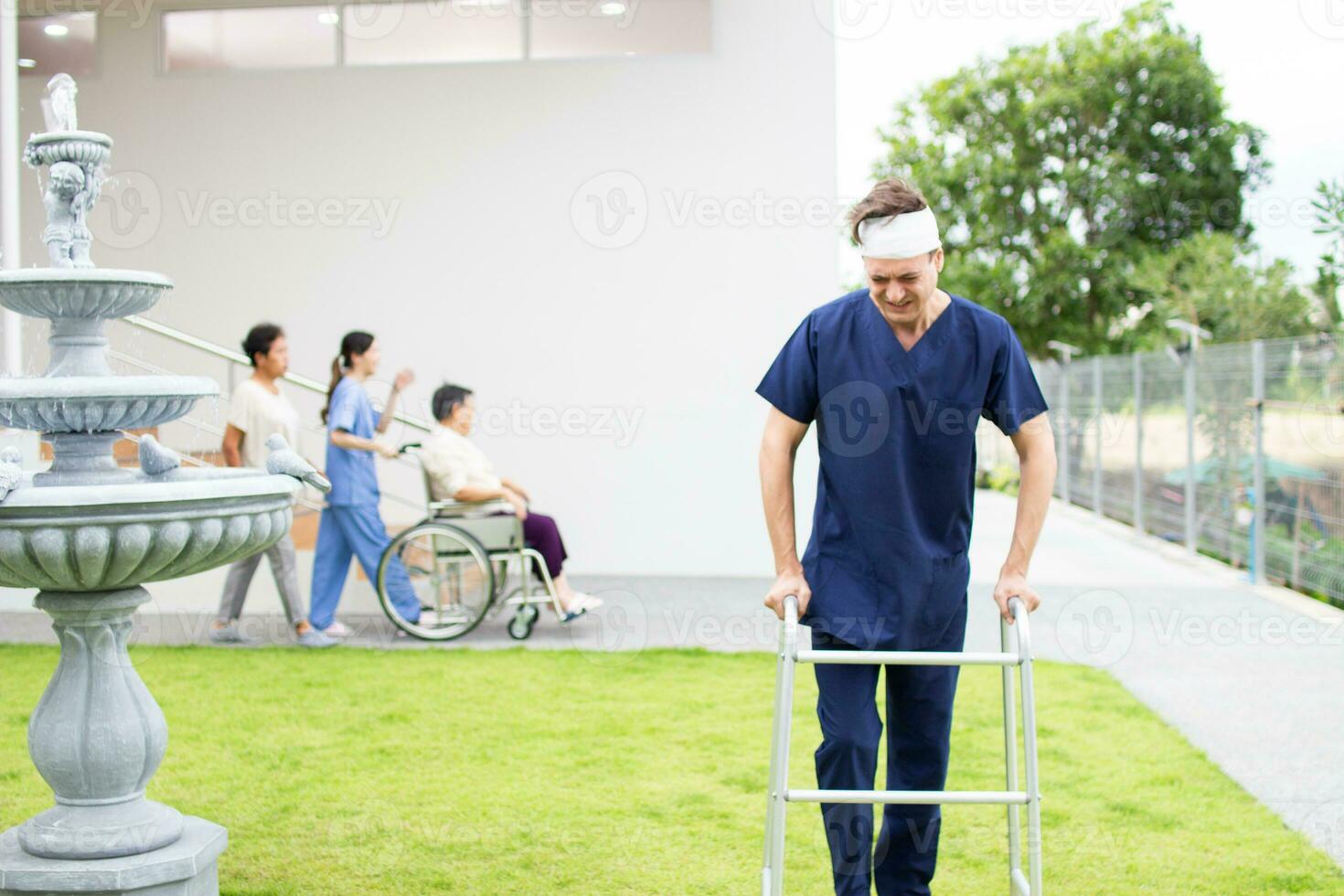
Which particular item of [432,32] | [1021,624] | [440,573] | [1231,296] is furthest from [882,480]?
[1231,296]

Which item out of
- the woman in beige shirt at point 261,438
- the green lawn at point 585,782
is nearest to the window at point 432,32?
the woman in beige shirt at point 261,438

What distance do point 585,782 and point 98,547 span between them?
1862 mm

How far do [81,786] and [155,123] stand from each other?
265 inches

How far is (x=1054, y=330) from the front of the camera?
26.9m

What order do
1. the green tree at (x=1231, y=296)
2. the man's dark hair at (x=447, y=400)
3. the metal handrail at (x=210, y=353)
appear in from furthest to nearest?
the green tree at (x=1231, y=296), the metal handrail at (x=210, y=353), the man's dark hair at (x=447, y=400)

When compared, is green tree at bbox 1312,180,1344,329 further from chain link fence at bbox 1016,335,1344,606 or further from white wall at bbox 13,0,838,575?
white wall at bbox 13,0,838,575

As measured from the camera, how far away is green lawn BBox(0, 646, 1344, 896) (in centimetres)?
351

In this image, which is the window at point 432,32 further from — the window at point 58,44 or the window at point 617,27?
the window at point 58,44

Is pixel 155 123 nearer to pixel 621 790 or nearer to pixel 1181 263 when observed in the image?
pixel 621 790

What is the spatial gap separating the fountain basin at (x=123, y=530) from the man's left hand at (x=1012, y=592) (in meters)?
1.55

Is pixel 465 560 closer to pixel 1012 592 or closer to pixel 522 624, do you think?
pixel 522 624

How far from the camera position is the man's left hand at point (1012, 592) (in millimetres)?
2783

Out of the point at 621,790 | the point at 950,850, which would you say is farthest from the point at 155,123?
the point at 950,850

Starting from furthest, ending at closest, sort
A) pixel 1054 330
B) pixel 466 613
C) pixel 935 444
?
pixel 1054 330
pixel 466 613
pixel 935 444
